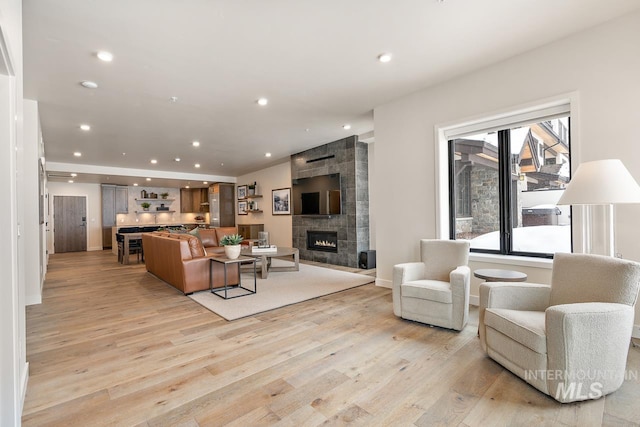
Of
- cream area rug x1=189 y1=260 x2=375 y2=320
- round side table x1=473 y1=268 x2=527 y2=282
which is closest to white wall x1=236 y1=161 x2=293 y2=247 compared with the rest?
cream area rug x1=189 y1=260 x2=375 y2=320

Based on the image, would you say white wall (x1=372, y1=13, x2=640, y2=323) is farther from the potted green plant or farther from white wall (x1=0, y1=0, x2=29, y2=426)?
white wall (x1=0, y1=0, x2=29, y2=426)

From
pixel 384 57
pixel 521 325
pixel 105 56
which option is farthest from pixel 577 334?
pixel 105 56

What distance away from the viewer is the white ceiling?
2.49m

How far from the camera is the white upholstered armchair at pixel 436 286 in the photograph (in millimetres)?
2992

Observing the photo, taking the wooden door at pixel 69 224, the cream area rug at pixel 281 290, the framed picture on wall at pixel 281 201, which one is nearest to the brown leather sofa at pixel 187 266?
the cream area rug at pixel 281 290

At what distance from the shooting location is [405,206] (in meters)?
4.45

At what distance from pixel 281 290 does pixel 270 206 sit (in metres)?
5.53

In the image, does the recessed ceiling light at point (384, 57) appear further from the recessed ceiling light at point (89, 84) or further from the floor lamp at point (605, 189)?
the recessed ceiling light at point (89, 84)

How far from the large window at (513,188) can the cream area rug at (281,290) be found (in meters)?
2.08

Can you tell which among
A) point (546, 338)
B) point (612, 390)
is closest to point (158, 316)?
point (546, 338)

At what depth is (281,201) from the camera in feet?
30.9

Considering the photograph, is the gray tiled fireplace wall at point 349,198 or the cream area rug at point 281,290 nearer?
the cream area rug at point 281,290

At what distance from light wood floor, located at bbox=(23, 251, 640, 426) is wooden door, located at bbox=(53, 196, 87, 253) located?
28.2 feet

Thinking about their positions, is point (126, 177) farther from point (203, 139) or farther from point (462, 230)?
point (462, 230)
